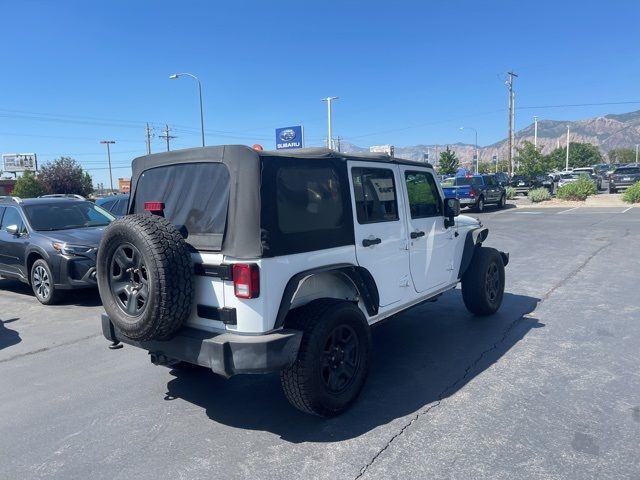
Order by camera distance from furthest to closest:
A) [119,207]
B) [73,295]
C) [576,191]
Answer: [576,191] → [119,207] → [73,295]

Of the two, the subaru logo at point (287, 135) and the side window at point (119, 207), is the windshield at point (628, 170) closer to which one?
the subaru logo at point (287, 135)

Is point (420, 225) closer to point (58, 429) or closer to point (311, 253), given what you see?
point (311, 253)

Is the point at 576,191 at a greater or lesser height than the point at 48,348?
greater

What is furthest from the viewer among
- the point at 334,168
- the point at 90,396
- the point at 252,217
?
the point at 90,396

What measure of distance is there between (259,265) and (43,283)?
5925 millimetres

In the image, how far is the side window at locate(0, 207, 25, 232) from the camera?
827 cm

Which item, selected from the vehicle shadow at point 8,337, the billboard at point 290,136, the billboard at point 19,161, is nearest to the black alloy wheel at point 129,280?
the vehicle shadow at point 8,337

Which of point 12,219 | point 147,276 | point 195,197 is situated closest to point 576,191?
point 12,219

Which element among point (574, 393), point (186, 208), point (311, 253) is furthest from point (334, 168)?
point (574, 393)

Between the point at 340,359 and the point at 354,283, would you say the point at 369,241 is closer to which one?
the point at 354,283

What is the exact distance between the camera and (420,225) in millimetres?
4941

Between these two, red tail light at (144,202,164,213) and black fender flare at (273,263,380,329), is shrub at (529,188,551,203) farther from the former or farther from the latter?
red tail light at (144,202,164,213)

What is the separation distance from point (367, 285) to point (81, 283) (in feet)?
16.5

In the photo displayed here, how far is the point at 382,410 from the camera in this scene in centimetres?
383
